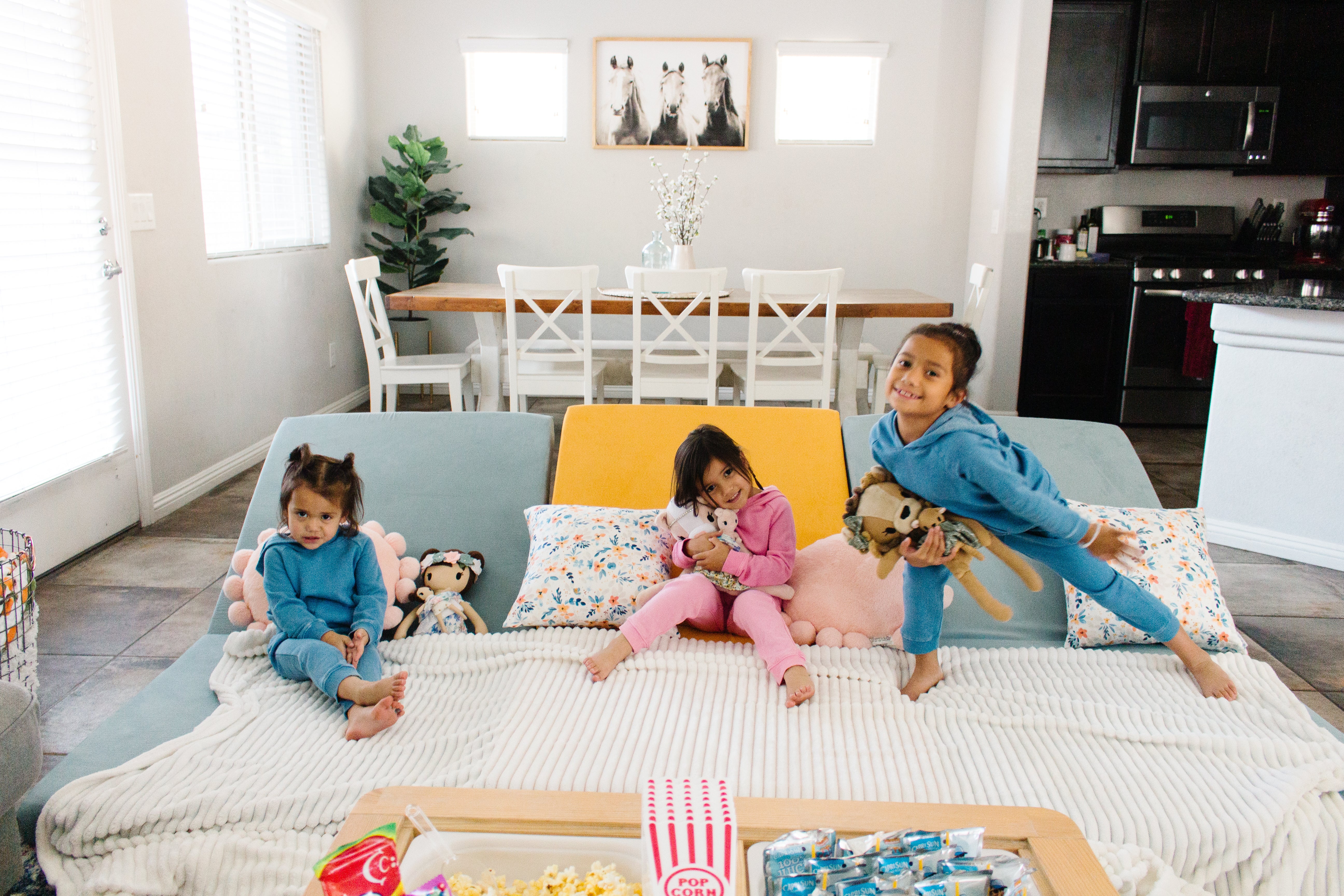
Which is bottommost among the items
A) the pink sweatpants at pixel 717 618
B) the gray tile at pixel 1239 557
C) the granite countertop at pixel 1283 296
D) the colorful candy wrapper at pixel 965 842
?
the gray tile at pixel 1239 557

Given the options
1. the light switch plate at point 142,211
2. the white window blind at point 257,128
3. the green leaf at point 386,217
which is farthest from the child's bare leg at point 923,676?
the green leaf at point 386,217

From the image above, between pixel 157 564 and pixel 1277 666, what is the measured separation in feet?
10.6

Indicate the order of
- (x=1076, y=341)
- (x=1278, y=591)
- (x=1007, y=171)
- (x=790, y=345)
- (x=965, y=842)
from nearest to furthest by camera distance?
(x=965, y=842)
(x=1278, y=591)
(x=790, y=345)
(x=1007, y=171)
(x=1076, y=341)

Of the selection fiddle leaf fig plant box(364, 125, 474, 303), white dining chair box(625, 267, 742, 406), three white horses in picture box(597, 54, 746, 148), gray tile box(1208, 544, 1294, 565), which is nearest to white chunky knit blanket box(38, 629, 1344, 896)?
gray tile box(1208, 544, 1294, 565)

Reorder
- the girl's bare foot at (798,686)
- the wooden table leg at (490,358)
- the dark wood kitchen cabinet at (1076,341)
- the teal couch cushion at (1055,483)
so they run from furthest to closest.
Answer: the dark wood kitchen cabinet at (1076,341) < the wooden table leg at (490,358) < the teal couch cushion at (1055,483) < the girl's bare foot at (798,686)

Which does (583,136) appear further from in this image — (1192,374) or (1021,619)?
(1021,619)

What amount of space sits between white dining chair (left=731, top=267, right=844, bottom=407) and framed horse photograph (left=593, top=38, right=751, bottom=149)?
186 cm

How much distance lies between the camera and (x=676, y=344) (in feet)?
12.0

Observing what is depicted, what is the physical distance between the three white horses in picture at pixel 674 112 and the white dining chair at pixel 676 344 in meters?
1.73

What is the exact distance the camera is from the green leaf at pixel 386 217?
5145 millimetres

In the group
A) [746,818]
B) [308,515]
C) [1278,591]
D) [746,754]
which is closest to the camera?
[746,818]

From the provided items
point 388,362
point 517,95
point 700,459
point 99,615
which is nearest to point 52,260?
point 99,615

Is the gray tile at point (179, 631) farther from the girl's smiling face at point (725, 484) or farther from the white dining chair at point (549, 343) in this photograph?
the white dining chair at point (549, 343)

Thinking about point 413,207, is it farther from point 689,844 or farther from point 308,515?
point 689,844
